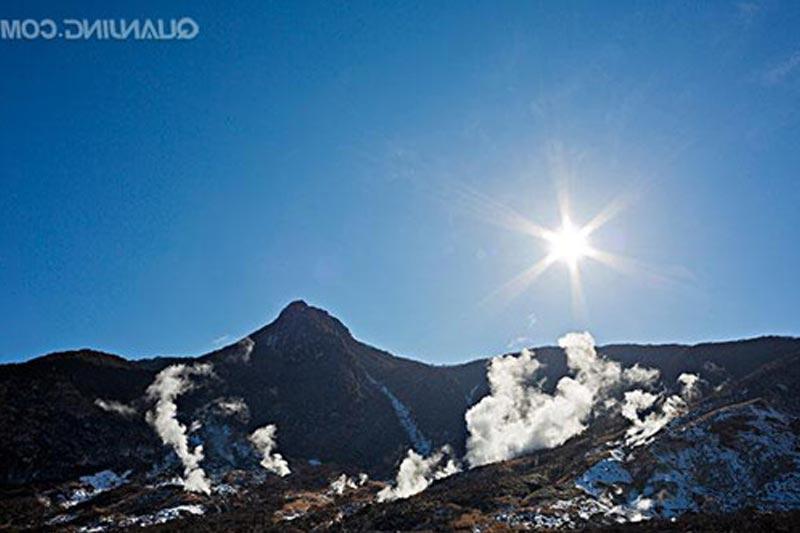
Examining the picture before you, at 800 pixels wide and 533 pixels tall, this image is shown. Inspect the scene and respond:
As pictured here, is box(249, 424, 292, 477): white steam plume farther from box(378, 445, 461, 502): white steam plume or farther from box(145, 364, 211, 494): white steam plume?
box(378, 445, 461, 502): white steam plume

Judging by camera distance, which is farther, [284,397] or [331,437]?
[284,397]

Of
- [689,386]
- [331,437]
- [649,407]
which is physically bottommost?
[649,407]

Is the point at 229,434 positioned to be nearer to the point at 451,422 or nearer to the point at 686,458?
the point at 451,422

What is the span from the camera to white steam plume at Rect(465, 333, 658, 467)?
13038 cm

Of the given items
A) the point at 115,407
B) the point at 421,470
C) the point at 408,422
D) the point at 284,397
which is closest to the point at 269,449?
the point at 284,397

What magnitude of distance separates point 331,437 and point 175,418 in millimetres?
36621

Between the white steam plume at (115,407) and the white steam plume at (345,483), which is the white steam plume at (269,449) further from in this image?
the white steam plume at (115,407)

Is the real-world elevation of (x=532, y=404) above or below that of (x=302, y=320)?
below

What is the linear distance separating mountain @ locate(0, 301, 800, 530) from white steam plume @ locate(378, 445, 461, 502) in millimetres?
3438

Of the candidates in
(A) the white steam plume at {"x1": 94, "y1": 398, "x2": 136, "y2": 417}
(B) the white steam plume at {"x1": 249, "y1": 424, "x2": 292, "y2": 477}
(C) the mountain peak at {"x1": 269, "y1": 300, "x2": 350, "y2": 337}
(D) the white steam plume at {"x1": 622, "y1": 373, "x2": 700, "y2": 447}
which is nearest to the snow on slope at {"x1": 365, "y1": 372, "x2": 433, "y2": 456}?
(C) the mountain peak at {"x1": 269, "y1": 300, "x2": 350, "y2": 337}

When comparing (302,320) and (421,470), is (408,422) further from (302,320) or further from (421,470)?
(302,320)

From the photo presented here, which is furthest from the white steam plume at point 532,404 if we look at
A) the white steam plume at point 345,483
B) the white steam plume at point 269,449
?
the white steam plume at point 269,449

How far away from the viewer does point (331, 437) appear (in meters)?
154

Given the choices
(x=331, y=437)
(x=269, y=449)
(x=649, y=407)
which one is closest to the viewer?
(x=649, y=407)
